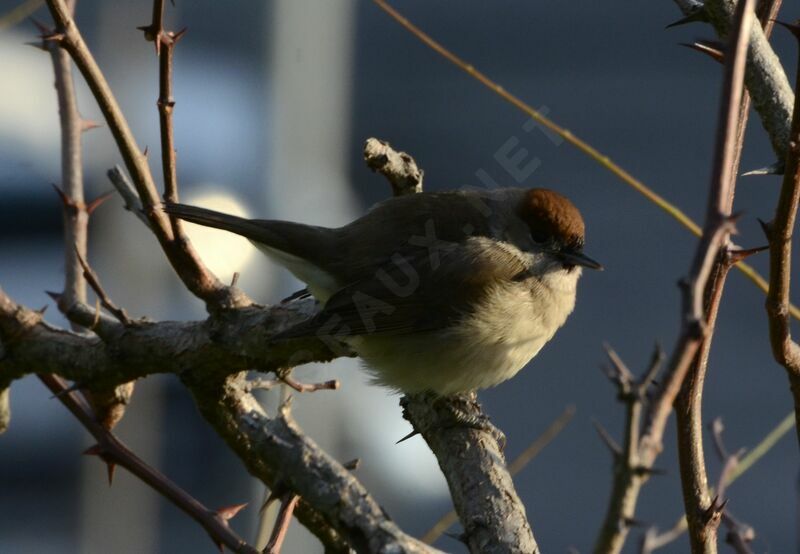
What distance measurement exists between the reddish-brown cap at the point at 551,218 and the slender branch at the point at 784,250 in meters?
1.78

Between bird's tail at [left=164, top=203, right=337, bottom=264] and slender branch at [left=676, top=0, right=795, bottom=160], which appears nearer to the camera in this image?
slender branch at [left=676, top=0, right=795, bottom=160]

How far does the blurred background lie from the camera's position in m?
8.15

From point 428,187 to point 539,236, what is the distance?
16.7 ft

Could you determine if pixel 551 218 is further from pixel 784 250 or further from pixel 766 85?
pixel 784 250

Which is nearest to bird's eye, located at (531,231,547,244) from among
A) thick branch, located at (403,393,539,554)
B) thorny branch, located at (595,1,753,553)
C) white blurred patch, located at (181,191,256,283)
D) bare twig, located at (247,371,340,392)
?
thick branch, located at (403,393,539,554)

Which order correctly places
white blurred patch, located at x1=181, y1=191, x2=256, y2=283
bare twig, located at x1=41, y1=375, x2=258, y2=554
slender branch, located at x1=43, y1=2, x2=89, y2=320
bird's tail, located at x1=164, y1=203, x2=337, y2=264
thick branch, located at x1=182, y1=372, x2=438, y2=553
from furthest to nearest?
white blurred patch, located at x1=181, y1=191, x2=256, y2=283
bird's tail, located at x1=164, y1=203, x2=337, y2=264
slender branch, located at x1=43, y1=2, x2=89, y2=320
bare twig, located at x1=41, y1=375, x2=258, y2=554
thick branch, located at x1=182, y1=372, x2=438, y2=553

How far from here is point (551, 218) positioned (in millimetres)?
3961

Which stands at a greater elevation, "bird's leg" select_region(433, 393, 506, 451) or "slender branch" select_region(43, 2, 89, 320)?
"slender branch" select_region(43, 2, 89, 320)

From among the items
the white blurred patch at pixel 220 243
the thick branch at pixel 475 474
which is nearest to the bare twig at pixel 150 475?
the thick branch at pixel 475 474

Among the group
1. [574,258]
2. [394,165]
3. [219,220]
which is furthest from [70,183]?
[574,258]

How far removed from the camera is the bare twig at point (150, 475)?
2525 mm

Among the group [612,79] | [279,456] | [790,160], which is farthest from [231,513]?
[612,79]

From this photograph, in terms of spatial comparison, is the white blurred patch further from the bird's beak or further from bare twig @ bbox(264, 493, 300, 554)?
bare twig @ bbox(264, 493, 300, 554)

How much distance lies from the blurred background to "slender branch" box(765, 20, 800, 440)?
5.43 m
